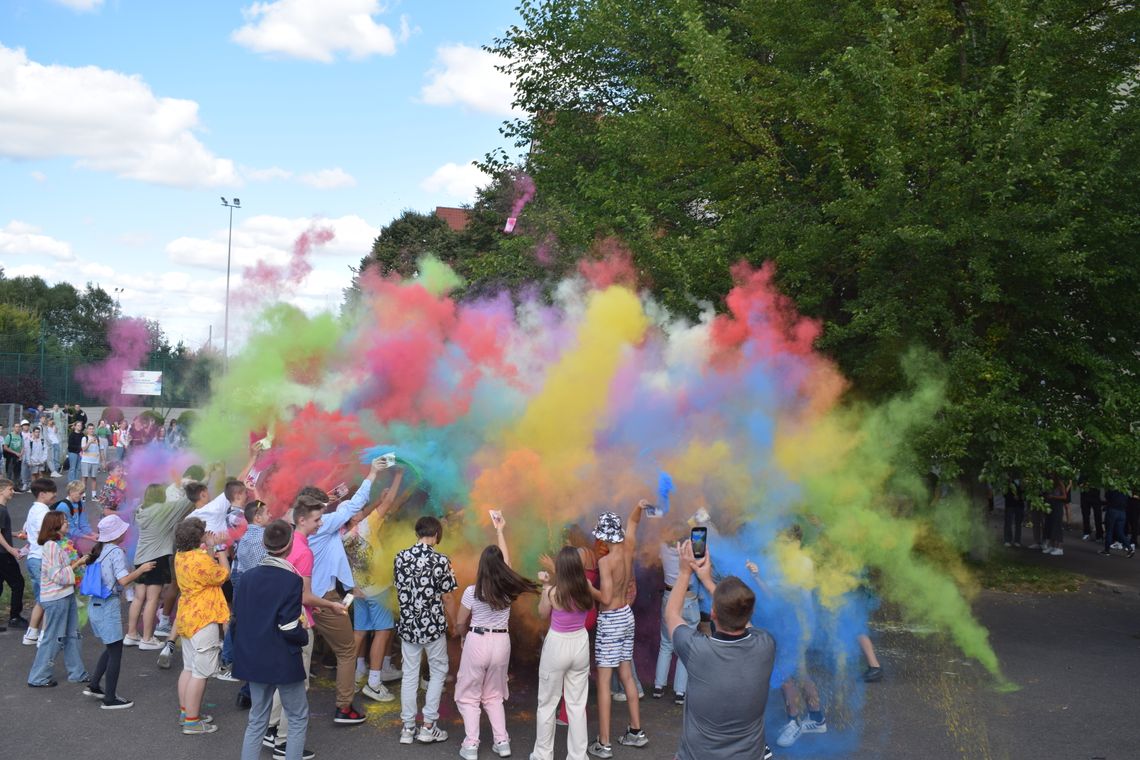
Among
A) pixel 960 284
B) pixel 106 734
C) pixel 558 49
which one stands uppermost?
pixel 558 49

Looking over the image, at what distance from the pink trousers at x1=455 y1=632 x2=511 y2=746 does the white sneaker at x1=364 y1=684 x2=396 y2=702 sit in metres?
1.37

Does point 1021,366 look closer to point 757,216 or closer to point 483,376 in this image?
point 757,216

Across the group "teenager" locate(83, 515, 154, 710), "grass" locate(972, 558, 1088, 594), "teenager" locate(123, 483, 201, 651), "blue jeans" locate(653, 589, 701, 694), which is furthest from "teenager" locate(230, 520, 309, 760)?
"grass" locate(972, 558, 1088, 594)

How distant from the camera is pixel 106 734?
6.31 metres

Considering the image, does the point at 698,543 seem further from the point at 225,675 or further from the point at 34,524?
the point at 34,524

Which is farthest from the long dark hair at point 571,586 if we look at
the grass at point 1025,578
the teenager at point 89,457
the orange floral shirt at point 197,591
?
the teenager at point 89,457

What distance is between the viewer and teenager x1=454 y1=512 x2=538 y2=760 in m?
6.00

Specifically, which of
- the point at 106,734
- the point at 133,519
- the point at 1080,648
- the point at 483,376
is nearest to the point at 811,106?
the point at 483,376

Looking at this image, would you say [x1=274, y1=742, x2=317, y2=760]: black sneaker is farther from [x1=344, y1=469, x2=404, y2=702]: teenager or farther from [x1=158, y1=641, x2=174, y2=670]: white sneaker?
[x1=158, y1=641, x2=174, y2=670]: white sneaker

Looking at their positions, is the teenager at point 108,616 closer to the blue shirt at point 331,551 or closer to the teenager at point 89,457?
the blue shirt at point 331,551

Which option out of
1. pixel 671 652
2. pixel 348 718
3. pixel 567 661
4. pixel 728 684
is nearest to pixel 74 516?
pixel 348 718

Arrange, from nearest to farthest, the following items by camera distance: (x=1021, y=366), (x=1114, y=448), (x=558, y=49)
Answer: (x=1114, y=448), (x=1021, y=366), (x=558, y=49)

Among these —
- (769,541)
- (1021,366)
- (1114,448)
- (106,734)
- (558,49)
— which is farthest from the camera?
(558,49)

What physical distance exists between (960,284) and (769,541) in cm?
506
